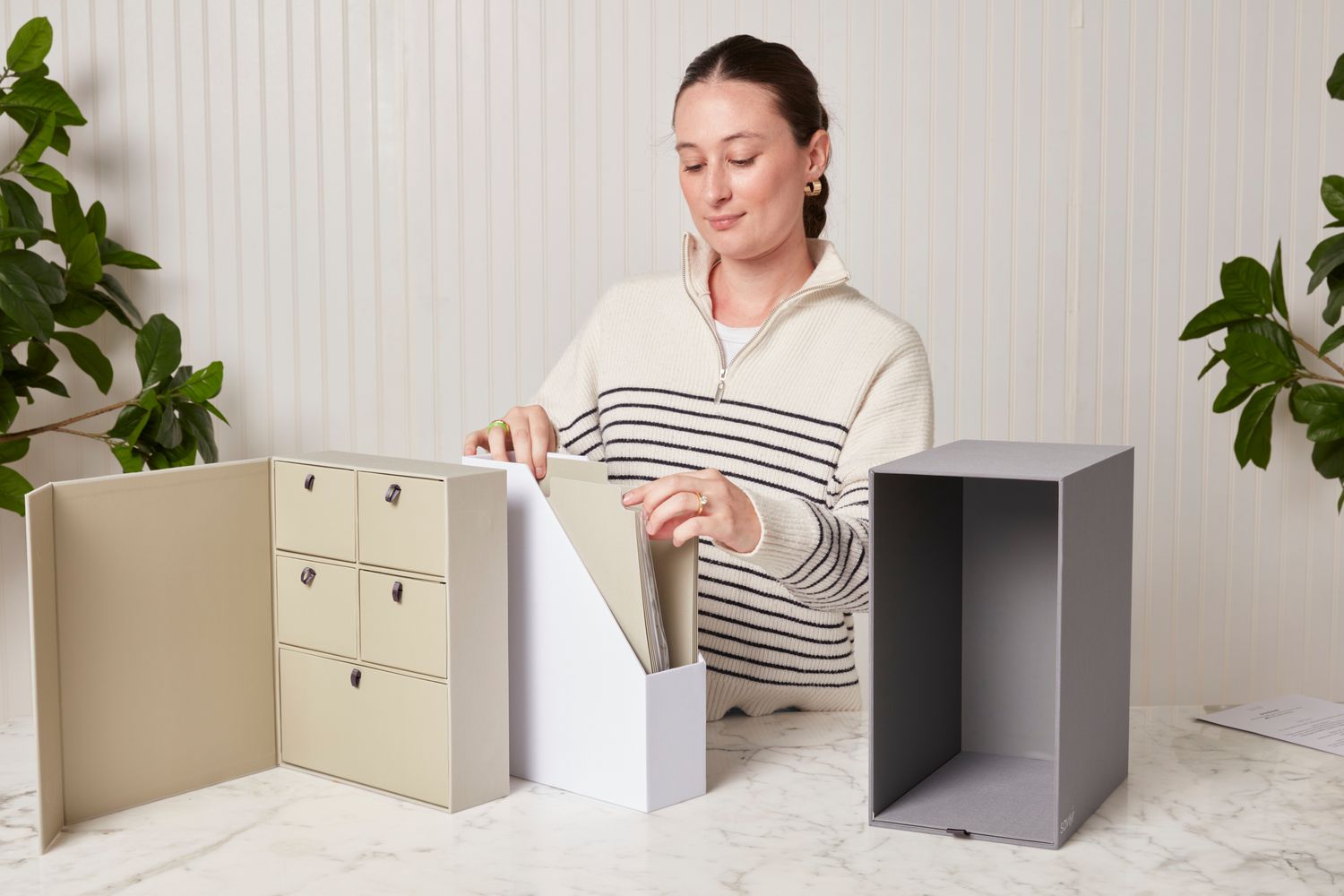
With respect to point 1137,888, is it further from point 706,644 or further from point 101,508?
point 101,508

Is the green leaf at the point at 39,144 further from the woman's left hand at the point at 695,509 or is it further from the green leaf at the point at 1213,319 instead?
the green leaf at the point at 1213,319

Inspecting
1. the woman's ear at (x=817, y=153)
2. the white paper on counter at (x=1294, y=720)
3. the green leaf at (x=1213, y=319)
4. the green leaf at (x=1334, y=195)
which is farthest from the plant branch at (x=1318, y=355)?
the woman's ear at (x=817, y=153)

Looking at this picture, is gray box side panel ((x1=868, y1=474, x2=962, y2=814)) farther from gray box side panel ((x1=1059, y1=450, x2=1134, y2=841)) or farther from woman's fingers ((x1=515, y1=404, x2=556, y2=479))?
woman's fingers ((x1=515, y1=404, x2=556, y2=479))

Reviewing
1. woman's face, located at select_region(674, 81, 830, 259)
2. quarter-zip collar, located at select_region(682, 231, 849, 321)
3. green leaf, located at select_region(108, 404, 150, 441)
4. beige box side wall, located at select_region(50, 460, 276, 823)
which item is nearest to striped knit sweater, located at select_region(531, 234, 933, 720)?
quarter-zip collar, located at select_region(682, 231, 849, 321)

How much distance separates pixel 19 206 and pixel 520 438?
129 cm

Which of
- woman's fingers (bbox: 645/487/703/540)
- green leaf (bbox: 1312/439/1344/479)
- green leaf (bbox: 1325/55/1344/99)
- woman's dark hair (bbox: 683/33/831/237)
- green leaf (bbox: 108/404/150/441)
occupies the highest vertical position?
green leaf (bbox: 1325/55/1344/99)

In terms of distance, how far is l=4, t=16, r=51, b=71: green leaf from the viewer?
84.3 inches

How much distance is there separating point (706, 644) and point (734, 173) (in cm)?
56

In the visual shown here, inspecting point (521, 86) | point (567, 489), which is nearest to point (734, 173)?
point (567, 489)

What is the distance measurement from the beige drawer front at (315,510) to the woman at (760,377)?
0.25m

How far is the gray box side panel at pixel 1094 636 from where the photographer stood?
1021mm

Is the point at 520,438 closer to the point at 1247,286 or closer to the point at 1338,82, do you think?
the point at 1247,286

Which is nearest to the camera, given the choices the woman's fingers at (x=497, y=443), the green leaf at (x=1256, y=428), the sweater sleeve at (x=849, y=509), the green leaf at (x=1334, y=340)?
the sweater sleeve at (x=849, y=509)

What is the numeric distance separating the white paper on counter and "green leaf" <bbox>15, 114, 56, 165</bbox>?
77.6 inches
